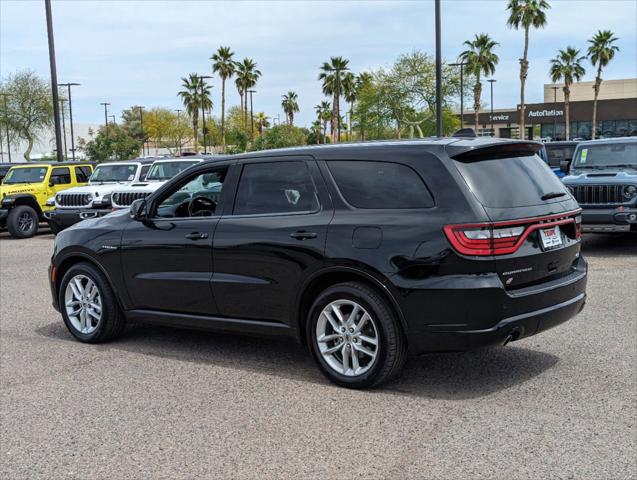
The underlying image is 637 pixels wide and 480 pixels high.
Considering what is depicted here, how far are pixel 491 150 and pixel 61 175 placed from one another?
16.8 meters

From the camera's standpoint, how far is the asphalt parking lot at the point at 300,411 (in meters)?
4.21

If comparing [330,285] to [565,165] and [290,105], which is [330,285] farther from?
[290,105]

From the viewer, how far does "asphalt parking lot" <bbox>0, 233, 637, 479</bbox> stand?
4207mm

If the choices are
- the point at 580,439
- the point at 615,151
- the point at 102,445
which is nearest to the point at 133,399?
the point at 102,445

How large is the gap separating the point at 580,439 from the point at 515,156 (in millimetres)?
2115

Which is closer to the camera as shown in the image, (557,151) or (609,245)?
(609,245)

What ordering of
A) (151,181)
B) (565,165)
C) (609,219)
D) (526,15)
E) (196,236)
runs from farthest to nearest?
(526,15)
(151,181)
(565,165)
(609,219)
(196,236)

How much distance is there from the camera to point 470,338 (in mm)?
5047

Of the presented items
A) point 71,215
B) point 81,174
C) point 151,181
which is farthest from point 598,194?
point 81,174

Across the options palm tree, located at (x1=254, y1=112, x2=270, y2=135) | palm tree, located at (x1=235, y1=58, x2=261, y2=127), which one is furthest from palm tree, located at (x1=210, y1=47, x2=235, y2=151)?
palm tree, located at (x1=254, y1=112, x2=270, y2=135)

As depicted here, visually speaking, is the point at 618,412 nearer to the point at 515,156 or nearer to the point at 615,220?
the point at 515,156

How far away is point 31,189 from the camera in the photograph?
19.5 metres

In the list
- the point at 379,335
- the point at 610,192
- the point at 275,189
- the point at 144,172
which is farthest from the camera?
the point at 144,172

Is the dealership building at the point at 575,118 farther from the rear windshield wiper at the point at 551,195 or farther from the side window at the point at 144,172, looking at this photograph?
the rear windshield wiper at the point at 551,195
